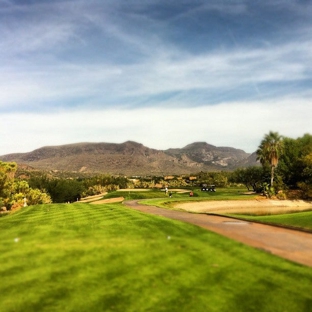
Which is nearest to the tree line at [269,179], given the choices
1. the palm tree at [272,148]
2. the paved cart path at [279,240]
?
the palm tree at [272,148]

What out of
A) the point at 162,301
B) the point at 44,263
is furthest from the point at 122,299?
the point at 44,263

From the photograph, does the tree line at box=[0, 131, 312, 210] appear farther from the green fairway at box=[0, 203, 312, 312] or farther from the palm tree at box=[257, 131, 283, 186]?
the green fairway at box=[0, 203, 312, 312]

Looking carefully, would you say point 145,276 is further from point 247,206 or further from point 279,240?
point 247,206

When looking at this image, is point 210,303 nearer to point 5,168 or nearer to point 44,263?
point 44,263

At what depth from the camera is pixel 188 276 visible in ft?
30.6

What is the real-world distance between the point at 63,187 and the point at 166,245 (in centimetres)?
8138

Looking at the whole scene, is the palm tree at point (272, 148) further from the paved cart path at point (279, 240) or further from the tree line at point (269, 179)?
the paved cart path at point (279, 240)

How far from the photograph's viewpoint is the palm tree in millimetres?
71338

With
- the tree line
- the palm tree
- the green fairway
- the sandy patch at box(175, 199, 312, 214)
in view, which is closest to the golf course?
the green fairway

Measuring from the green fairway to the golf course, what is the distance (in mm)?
25

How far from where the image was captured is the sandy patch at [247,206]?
5200 centimetres

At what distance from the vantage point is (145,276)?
30.3 ft

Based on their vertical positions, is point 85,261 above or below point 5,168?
below

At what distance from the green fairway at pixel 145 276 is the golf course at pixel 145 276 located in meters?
0.02
